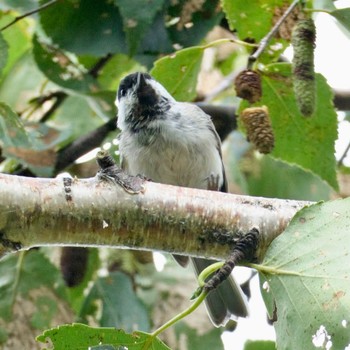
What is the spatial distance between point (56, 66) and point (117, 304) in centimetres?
67

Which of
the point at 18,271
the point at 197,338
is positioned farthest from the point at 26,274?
the point at 197,338

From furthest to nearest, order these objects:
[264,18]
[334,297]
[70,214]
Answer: [264,18]
[70,214]
[334,297]

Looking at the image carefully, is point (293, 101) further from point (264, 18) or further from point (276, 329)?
point (276, 329)

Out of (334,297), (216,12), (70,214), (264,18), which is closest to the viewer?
(334,297)

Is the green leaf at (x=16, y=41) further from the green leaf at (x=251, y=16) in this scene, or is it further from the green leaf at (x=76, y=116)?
the green leaf at (x=251, y=16)

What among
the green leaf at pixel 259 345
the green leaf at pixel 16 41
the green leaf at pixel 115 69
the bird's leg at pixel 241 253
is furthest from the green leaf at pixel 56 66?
the bird's leg at pixel 241 253

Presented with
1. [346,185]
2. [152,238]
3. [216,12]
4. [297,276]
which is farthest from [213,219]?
[346,185]

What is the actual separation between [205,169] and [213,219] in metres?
1.05

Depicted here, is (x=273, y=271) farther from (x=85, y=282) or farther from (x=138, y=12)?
(x=85, y=282)

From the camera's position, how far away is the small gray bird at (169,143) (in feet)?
8.11

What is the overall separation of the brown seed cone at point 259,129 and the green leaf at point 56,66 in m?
0.90

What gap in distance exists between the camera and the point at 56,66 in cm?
241

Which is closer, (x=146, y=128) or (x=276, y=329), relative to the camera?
(x=276, y=329)

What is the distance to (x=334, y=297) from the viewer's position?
1.24 metres
